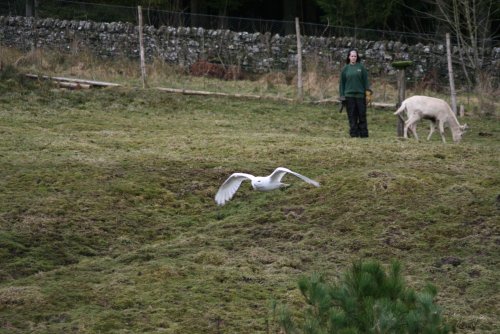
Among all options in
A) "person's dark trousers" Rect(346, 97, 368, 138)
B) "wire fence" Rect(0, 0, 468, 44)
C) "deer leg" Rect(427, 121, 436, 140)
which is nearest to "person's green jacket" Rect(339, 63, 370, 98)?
"person's dark trousers" Rect(346, 97, 368, 138)

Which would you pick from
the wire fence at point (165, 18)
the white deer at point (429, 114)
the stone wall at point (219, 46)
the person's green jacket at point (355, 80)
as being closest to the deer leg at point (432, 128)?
the white deer at point (429, 114)

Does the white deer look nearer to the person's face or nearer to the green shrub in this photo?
the person's face

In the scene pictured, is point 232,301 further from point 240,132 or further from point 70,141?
point 240,132

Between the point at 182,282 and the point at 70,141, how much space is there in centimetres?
679

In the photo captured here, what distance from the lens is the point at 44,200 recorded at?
1264 centimetres

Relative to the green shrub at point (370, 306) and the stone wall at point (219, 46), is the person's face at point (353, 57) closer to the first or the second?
the stone wall at point (219, 46)

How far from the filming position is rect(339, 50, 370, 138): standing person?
58.6 feet

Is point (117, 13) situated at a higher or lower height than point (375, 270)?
higher

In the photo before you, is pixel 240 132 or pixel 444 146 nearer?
pixel 444 146

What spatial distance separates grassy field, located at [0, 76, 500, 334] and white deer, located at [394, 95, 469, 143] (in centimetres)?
72

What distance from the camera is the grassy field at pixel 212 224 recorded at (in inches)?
376

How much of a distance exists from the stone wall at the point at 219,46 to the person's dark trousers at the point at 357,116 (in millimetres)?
8199

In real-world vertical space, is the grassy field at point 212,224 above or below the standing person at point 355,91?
below

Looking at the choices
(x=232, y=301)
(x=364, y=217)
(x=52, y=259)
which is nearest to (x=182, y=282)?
(x=232, y=301)
